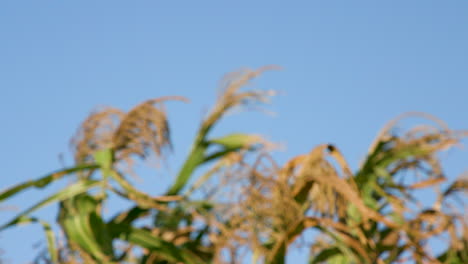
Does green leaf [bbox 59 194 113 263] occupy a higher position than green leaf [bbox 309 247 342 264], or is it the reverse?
green leaf [bbox 59 194 113 263]

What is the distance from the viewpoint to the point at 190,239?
4.92 meters

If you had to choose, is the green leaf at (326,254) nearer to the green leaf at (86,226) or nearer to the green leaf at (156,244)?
the green leaf at (156,244)

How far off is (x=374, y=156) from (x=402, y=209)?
17.6 inches

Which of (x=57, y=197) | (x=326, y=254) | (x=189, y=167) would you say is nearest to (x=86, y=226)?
(x=57, y=197)

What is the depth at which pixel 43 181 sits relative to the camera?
4.79 meters

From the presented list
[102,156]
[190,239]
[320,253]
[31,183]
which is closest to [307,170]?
[320,253]

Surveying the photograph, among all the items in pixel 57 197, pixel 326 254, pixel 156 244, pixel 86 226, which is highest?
pixel 57 197

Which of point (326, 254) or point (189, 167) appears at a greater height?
point (189, 167)

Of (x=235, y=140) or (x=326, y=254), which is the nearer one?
(x=326, y=254)

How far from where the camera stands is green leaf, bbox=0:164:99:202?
4.73 m

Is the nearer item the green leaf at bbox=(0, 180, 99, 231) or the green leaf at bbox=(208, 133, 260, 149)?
the green leaf at bbox=(0, 180, 99, 231)

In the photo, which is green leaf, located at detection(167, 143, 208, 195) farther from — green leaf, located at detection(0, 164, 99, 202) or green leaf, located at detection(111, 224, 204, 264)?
green leaf, located at detection(0, 164, 99, 202)

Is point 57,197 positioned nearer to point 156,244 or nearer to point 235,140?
point 156,244

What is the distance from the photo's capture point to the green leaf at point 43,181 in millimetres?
4727
